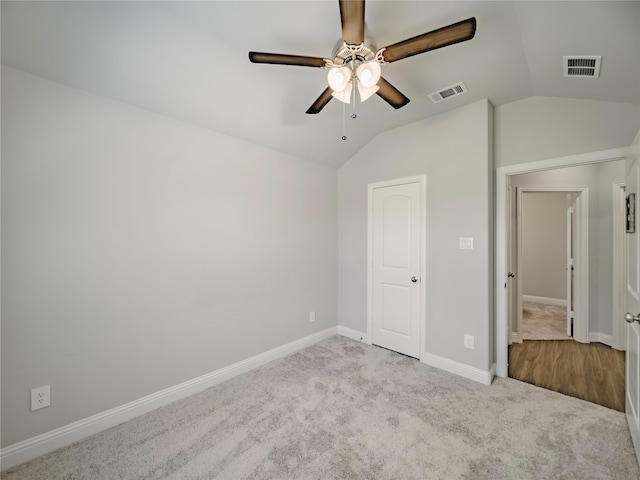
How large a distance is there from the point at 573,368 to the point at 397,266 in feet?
6.60

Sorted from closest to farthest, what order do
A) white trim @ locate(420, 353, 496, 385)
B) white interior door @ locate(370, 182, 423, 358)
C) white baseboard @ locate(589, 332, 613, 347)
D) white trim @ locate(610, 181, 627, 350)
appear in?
white trim @ locate(420, 353, 496, 385) → white interior door @ locate(370, 182, 423, 358) → white trim @ locate(610, 181, 627, 350) → white baseboard @ locate(589, 332, 613, 347)

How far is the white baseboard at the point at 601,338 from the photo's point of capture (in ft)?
10.8

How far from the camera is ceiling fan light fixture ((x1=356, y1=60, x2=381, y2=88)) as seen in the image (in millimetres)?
1357

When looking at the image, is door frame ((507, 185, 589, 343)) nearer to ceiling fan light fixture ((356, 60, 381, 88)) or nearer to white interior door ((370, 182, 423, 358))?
white interior door ((370, 182, 423, 358))

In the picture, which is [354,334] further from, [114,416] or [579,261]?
[579,261]

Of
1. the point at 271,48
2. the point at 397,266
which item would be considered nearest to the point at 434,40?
the point at 271,48

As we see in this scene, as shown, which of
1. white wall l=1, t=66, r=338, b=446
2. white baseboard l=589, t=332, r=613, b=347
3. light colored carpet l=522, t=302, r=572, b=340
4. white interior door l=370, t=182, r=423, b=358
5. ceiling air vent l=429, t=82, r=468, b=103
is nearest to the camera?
white wall l=1, t=66, r=338, b=446

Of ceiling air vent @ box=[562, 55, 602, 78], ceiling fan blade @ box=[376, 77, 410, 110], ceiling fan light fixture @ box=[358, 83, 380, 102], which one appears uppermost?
ceiling air vent @ box=[562, 55, 602, 78]

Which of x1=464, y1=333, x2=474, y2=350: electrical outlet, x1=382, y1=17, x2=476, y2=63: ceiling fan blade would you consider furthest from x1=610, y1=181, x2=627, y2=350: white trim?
x1=382, y1=17, x2=476, y2=63: ceiling fan blade

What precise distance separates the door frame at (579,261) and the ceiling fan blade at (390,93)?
2509 mm

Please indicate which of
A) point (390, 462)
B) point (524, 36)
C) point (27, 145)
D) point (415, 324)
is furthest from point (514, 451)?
point (27, 145)

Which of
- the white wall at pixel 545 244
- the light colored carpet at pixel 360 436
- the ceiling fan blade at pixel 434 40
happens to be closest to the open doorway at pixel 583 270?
the light colored carpet at pixel 360 436

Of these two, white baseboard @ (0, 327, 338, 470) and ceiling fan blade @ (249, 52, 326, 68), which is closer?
ceiling fan blade @ (249, 52, 326, 68)

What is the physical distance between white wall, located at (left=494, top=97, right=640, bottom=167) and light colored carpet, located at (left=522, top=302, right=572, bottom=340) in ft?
8.48
